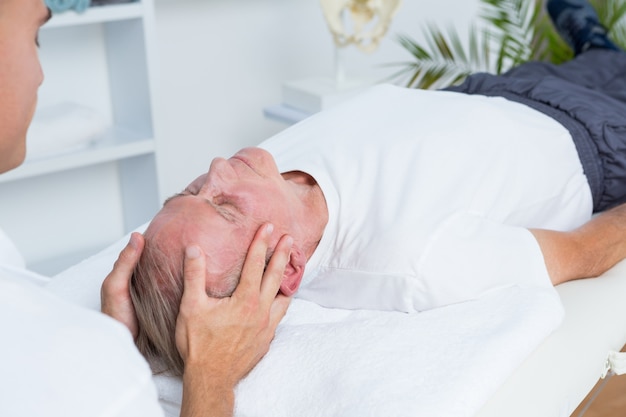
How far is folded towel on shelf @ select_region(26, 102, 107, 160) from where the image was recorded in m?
2.39

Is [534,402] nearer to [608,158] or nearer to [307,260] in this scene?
[307,260]

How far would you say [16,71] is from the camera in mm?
884

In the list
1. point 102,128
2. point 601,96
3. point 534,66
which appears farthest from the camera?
point 102,128

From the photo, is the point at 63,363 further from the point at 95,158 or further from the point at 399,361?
the point at 95,158

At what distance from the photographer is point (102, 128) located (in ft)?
8.33

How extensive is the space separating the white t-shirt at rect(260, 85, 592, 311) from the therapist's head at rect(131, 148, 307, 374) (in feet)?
0.41

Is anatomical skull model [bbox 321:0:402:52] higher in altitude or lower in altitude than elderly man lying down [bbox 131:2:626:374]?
higher

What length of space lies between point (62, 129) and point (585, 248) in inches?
59.8

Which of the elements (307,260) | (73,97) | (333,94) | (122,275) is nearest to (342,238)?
(307,260)

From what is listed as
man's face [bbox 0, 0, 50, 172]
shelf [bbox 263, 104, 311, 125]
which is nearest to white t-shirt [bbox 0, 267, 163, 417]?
man's face [bbox 0, 0, 50, 172]

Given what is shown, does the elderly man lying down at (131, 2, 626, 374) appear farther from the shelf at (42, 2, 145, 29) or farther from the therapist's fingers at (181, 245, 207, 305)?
the shelf at (42, 2, 145, 29)

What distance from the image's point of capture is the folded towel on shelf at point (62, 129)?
239 cm

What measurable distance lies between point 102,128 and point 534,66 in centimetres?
128

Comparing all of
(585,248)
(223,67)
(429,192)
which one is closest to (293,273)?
(429,192)
